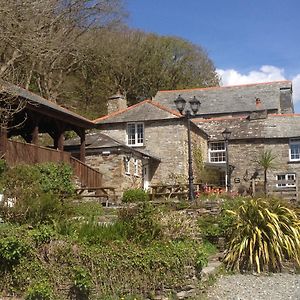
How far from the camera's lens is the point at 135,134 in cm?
3072

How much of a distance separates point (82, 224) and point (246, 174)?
84.0 ft

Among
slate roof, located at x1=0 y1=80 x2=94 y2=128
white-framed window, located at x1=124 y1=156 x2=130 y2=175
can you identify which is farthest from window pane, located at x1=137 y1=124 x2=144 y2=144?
slate roof, located at x1=0 y1=80 x2=94 y2=128

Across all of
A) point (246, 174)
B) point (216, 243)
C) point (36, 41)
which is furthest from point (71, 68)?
point (216, 243)

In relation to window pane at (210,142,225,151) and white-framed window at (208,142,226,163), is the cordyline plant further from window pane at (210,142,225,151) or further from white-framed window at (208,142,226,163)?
window pane at (210,142,225,151)

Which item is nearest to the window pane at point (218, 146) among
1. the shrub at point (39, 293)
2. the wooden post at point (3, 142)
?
the wooden post at point (3, 142)

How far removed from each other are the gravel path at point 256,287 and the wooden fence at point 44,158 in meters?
10.6

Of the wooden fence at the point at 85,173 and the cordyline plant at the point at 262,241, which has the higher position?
the wooden fence at the point at 85,173

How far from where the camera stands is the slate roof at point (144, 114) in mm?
29734

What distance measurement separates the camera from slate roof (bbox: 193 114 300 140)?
1347 inches

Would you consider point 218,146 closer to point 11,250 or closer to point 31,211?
point 31,211

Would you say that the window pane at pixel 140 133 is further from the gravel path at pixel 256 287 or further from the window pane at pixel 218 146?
the gravel path at pixel 256 287

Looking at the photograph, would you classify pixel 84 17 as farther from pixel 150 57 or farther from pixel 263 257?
pixel 263 257

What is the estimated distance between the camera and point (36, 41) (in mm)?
15797

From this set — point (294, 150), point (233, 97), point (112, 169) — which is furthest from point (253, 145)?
point (112, 169)
